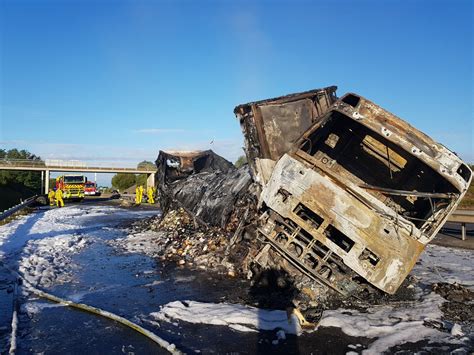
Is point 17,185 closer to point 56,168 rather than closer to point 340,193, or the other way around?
point 56,168

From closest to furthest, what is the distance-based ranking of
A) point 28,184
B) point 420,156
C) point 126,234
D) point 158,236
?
point 420,156 → point 158,236 → point 126,234 → point 28,184

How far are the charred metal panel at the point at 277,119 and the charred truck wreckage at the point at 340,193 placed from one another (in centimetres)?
2

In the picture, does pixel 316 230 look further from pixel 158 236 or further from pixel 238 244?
pixel 158 236

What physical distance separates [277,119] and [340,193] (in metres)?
2.37

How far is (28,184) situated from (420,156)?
59746 millimetres

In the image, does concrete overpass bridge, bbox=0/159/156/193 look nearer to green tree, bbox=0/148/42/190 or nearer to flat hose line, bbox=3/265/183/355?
green tree, bbox=0/148/42/190

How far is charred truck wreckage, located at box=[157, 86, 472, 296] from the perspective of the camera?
4832 mm

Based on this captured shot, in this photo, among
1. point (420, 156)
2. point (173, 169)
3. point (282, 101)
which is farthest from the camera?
point (173, 169)

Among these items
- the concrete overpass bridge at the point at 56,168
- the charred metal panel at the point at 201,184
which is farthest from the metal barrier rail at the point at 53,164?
the charred metal panel at the point at 201,184

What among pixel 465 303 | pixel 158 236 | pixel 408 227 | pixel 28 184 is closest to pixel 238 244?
pixel 408 227

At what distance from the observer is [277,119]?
694 cm

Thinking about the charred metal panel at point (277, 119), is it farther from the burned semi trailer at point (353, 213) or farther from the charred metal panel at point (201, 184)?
the charred metal panel at point (201, 184)

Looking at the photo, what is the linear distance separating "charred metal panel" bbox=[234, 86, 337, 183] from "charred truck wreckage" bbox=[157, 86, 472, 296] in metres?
0.02

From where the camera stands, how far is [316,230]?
205 inches
